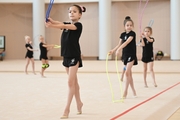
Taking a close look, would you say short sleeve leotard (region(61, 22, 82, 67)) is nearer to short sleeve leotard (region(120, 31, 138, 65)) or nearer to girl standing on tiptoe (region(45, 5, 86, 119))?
girl standing on tiptoe (region(45, 5, 86, 119))

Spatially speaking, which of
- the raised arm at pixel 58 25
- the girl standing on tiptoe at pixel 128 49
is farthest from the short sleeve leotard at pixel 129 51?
the raised arm at pixel 58 25

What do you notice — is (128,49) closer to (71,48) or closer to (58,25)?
(71,48)

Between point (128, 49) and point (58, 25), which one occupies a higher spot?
point (58, 25)

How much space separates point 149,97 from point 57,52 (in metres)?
22.4

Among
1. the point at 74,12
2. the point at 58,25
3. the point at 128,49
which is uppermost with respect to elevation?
the point at 74,12

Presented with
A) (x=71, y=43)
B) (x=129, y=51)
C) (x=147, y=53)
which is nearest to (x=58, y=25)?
(x=71, y=43)

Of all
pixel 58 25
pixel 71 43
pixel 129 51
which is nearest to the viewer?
pixel 58 25

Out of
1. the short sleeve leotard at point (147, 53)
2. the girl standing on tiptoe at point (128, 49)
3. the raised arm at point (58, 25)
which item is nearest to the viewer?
the raised arm at point (58, 25)

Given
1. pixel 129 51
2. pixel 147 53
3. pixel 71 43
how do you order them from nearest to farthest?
1. pixel 71 43
2. pixel 129 51
3. pixel 147 53

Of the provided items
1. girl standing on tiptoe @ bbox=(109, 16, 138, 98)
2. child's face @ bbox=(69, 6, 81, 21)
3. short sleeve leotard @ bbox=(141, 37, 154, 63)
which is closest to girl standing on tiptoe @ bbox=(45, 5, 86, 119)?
child's face @ bbox=(69, 6, 81, 21)

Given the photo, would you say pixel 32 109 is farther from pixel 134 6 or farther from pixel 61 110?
pixel 134 6

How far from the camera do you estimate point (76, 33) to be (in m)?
5.42

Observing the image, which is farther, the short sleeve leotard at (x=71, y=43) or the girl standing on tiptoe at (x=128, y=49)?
the girl standing on tiptoe at (x=128, y=49)

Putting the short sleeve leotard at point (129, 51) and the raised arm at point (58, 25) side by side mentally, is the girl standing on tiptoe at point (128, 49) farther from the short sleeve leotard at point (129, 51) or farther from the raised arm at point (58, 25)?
the raised arm at point (58, 25)
